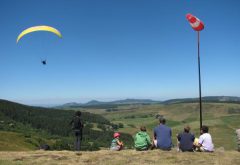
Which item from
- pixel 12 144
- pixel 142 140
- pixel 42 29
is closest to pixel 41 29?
pixel 42 29

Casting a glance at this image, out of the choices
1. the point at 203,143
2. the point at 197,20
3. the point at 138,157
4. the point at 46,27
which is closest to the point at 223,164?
the point at 203,143

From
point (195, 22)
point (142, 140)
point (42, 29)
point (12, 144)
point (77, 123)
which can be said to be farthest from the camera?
point (12, 144)

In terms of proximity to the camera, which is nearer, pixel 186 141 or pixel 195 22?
pixel 186 141

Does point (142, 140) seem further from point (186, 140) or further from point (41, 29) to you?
point (41, 29)

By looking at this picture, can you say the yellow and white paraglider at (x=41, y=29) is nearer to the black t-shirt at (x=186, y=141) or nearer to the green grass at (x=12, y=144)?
the black t-shirt at (x=186, y=141)

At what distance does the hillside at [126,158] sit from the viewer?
18703 millimetres

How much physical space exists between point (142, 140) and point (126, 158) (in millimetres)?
2529

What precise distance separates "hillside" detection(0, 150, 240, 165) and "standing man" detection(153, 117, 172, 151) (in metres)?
0.52

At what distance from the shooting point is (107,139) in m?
197

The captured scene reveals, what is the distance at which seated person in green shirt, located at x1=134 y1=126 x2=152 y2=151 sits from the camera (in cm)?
2147

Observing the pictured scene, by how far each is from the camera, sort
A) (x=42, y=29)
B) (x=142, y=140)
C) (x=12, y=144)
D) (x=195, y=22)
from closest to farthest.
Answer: (x=142, y=140), (x=195, y=22), (x=42, y=29), (x=12, y=144)

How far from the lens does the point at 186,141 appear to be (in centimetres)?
2084

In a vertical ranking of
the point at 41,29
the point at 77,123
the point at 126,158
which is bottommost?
the point at 126,158


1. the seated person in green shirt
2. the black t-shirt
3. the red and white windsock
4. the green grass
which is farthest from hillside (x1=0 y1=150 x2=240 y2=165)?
the green grass
